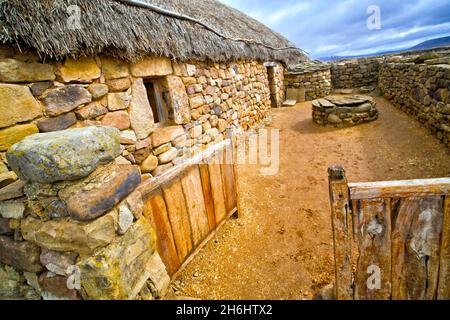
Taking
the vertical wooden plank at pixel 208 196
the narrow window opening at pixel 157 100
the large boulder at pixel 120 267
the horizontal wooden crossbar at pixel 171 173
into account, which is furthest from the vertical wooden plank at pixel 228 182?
the large boulder at pixel 120 267

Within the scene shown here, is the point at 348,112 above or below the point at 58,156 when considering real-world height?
below

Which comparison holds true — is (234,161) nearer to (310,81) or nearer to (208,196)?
(208,196)

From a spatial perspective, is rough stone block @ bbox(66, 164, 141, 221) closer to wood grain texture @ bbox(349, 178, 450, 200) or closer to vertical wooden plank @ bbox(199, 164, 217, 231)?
vertical wooden plank @ bbox(199, 164, 217, 231)

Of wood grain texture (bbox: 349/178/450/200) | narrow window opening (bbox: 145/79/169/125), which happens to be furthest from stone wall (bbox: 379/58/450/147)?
narrow window opening (bbox: 145/79/169/125)

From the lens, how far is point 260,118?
750 centimetres

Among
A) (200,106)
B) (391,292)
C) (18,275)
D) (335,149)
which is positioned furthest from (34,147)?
(335,149)

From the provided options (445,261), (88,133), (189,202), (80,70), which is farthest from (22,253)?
(445,261)

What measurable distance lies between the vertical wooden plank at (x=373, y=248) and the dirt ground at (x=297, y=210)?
70cm

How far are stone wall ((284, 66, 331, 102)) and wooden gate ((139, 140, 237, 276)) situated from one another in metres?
8.61

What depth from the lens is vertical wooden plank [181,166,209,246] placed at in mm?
2193

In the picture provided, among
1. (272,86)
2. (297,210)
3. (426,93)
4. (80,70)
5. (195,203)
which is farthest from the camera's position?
(272,86)

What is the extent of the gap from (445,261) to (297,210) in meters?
1.84

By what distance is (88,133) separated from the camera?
115 cm

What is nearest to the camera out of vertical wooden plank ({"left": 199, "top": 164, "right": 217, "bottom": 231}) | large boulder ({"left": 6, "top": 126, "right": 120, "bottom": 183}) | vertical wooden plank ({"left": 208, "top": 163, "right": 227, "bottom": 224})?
large boulder ({"left": 6, "top": 126, "right": 120, "bottom": 183})
